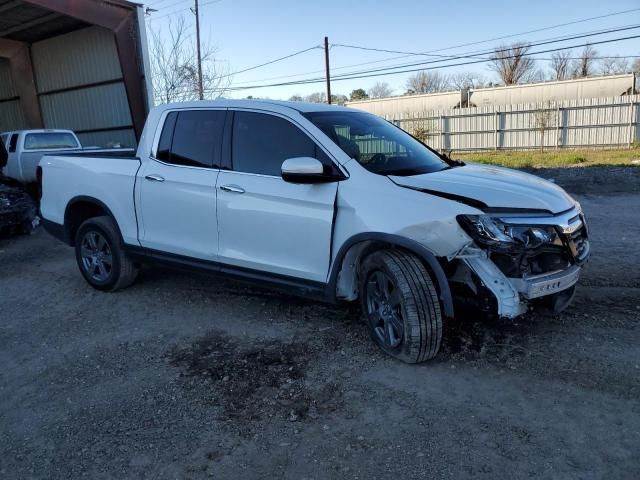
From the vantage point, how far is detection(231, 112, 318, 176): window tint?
434 cm

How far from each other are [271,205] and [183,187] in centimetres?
106

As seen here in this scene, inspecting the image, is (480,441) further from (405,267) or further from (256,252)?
(256,252)

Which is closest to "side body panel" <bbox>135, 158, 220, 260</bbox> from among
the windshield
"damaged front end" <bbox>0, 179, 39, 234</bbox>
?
the windshield

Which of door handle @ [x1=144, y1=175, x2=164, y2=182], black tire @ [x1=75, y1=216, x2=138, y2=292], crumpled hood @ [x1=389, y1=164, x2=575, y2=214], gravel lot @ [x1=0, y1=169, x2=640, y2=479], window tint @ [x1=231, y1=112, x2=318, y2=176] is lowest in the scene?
gravel lot @ [x1=0, y1=169, x2=640, y2=479]

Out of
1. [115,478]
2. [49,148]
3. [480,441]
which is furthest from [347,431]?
[49,148]

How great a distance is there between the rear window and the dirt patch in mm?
11150

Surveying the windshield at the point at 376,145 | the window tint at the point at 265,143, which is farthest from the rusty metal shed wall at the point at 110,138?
the windshield at the point at 376,145

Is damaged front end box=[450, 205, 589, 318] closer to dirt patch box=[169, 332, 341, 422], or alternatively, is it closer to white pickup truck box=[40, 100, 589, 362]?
white pickup truck box=[40, 100, 589, 362]

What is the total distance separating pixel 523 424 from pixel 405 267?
123 centimetres

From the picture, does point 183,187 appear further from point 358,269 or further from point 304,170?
point 358,269

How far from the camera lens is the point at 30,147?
44.0 feet

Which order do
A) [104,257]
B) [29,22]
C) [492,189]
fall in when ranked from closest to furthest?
[492,189] → [104,257] → [29,22]

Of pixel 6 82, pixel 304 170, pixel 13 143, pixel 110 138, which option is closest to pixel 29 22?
pixel 110 138

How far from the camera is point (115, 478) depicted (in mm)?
2836
